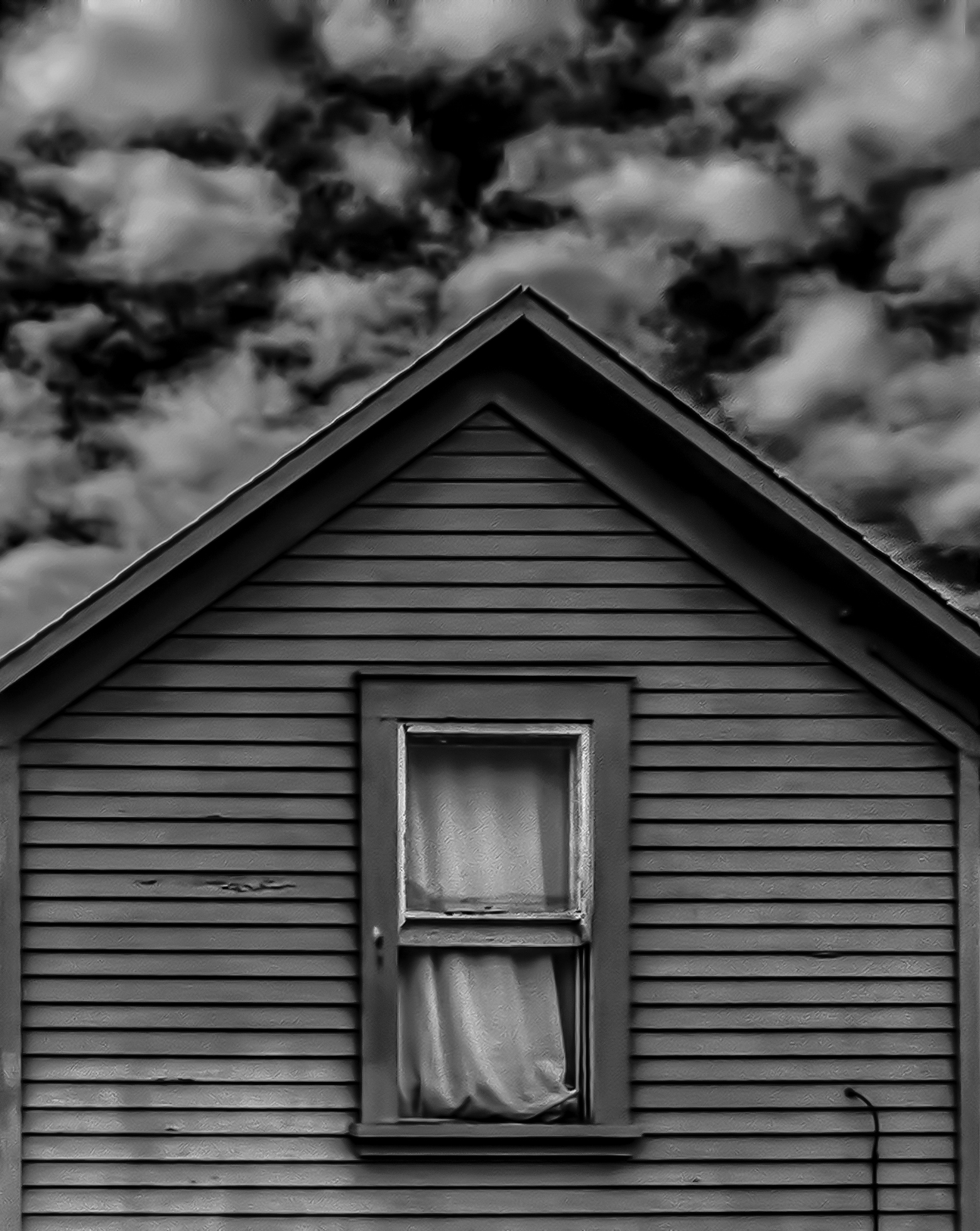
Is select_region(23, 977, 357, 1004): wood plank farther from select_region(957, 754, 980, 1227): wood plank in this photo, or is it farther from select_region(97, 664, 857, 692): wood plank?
select_region(957, 754, 980, 1227): wood plank

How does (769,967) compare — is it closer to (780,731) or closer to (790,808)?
(790,808)

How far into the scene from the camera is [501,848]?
8.04 m

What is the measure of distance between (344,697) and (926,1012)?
307 centimetres

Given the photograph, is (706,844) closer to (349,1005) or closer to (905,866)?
(905,866)

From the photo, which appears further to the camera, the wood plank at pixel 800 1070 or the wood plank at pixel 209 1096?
the wood plank at pixel 800 1070

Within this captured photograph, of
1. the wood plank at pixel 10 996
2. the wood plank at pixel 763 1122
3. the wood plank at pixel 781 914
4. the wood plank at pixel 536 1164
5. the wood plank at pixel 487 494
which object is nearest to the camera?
the wood plank at pixel 10 996

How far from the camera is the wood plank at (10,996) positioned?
303 inches

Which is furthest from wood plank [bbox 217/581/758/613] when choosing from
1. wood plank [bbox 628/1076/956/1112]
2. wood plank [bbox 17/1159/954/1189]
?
wood plank [bbox 17/1159/954/1189]

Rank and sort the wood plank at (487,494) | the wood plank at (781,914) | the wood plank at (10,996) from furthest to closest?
the wood plank at (487,494)
the wood plank at (781,914)
the wood plank at (10,996)

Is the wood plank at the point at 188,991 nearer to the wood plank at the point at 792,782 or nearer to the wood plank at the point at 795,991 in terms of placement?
the wood plank at the point at 795,991

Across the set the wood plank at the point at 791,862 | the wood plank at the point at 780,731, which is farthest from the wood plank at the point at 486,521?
the wood plank at the point at 791,862

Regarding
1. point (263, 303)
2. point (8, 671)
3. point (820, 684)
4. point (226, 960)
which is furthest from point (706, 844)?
point (263, 303)

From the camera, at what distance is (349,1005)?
7.91m

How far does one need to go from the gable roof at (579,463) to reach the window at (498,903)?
935 millimetres
